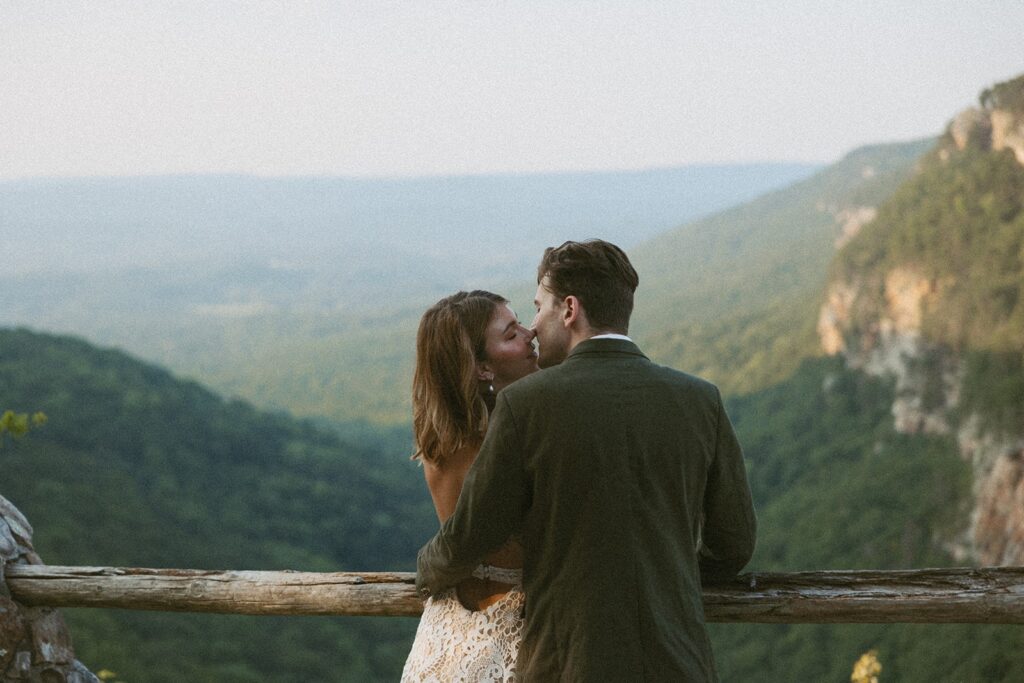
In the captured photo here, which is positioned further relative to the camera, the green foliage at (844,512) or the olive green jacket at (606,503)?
the green foliage at (844,512)

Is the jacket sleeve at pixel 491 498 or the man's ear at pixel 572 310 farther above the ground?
the man's ear at pixel 572 310

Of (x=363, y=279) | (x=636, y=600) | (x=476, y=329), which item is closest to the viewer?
(x=636, y=600)

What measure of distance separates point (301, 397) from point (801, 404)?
4180 cm

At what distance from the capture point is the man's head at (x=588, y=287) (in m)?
2.23

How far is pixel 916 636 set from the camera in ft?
116

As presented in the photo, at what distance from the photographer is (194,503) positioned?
38719mm

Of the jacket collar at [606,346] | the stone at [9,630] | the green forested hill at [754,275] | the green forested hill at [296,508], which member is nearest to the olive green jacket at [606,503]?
the jacket collar at [606,346]

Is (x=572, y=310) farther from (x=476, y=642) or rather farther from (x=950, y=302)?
(x=950, y=302)

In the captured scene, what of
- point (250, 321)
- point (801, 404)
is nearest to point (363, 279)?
point (250, 321)

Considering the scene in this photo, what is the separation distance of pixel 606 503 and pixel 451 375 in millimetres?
598

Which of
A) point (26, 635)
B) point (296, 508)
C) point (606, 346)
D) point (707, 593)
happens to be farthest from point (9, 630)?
point (296, 508)

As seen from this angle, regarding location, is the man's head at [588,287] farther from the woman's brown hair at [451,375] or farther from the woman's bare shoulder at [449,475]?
the woman's bare shoulder at [449,475]

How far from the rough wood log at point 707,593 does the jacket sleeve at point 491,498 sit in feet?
2.58

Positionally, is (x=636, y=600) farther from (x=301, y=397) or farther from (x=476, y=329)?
(x=301, y=397)
